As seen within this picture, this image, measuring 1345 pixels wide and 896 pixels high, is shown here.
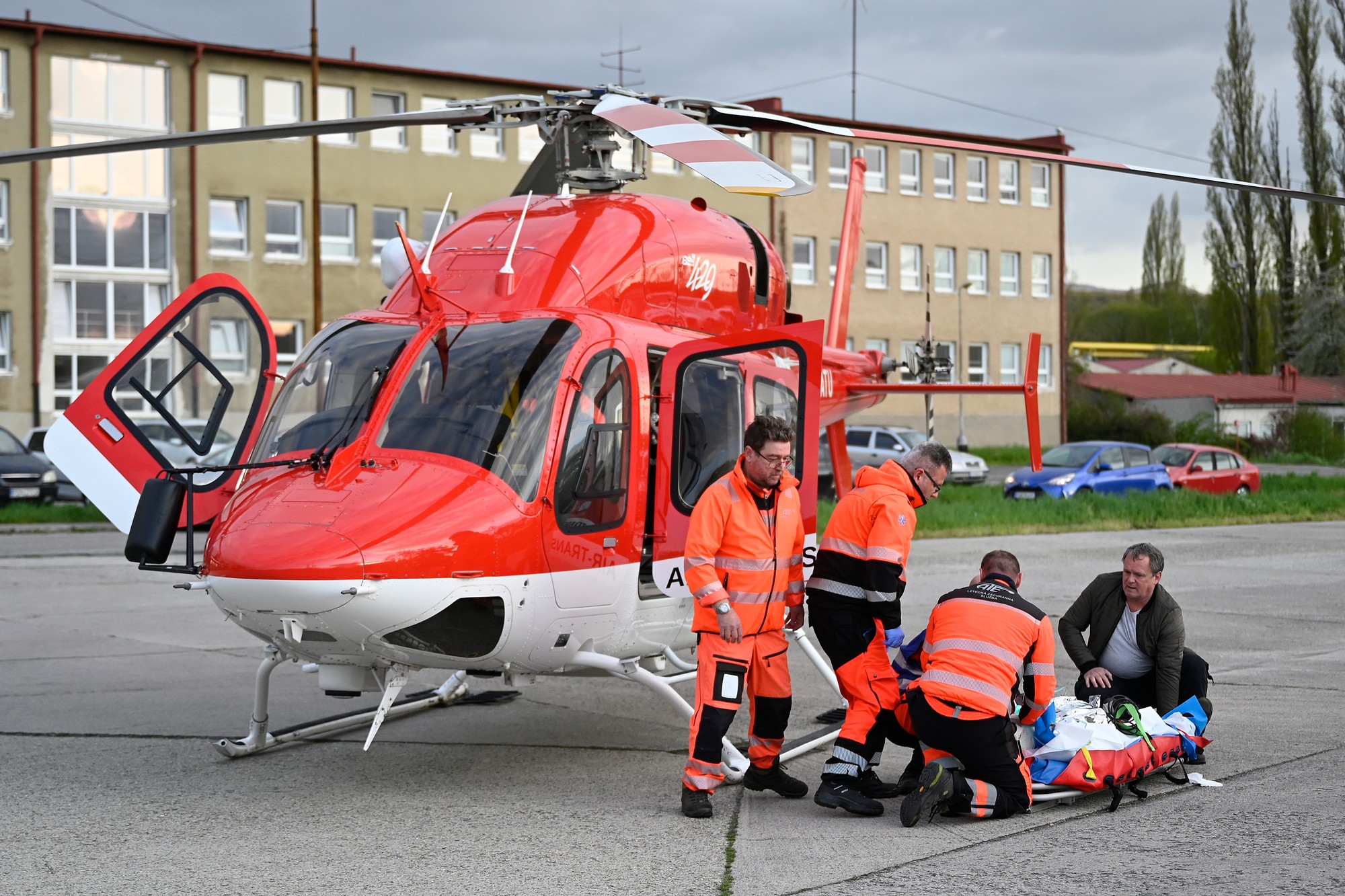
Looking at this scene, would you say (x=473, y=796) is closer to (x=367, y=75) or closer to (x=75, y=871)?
(x=75, y=871)

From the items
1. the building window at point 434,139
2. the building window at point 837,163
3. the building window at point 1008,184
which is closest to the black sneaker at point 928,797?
the building window at point 434,139

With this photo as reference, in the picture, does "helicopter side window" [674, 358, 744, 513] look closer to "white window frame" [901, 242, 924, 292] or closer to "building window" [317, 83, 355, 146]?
"building window" [317, 83, 355, 146]

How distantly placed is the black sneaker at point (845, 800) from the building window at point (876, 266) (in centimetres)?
4249

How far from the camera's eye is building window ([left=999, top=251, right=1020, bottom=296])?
5106cm

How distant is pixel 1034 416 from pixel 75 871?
658 centimetres

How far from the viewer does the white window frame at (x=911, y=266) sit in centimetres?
4881

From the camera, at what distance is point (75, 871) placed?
216 inches

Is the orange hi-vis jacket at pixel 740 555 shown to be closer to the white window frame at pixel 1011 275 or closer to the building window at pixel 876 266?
the building window at pixel 876 266

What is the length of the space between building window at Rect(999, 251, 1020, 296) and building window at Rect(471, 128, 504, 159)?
64.4 ft

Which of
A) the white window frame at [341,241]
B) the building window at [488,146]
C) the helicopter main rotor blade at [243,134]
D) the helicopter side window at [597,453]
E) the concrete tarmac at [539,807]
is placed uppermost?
the building window at [488,146]

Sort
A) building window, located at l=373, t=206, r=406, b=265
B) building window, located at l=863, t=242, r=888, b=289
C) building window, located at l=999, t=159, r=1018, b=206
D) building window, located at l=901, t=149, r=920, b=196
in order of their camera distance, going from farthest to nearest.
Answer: building window, located at l=999, t=159, r=1018, b=206
building window, located at l=901, t=149, r=920, b=196
building window, located at l=863, t=242, r=888, b=289
building window, located at l=373, t=206, r=406, b=265

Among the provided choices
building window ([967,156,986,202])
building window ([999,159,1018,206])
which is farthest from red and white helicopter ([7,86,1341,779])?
building window ([999,159,1018,206])

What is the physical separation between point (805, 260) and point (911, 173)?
215 inches

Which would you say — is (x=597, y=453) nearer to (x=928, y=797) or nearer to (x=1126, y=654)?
→ (x=928, y=797)
